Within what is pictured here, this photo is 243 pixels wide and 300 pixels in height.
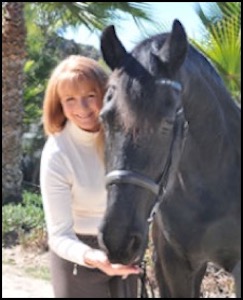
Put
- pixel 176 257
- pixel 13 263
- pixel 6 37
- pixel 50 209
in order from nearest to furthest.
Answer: pixel 50 209 < pixel 176 257 < pixel 13 263 < pixel 6 37

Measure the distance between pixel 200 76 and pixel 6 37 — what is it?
24.0 feet

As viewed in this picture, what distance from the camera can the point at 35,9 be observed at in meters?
9.84

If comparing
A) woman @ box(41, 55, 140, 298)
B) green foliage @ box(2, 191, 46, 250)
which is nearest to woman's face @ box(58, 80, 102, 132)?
woman @ box(41, 55, 140, 298)

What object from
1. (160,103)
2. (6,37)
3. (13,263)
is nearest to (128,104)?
(160,103)

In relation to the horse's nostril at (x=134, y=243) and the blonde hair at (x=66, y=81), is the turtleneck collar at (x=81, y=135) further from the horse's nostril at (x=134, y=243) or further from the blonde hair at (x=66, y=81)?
the horse's nostril at (x=134, y=243)

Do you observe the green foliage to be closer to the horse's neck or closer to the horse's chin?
the horse's neck

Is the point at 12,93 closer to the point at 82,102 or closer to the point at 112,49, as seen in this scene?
the point at 82,102

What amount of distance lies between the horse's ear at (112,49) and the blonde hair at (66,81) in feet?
0.73

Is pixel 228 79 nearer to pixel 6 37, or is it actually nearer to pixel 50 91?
pixel 50 91

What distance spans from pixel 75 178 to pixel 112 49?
0.56 m

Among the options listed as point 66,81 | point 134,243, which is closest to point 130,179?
point 134,243

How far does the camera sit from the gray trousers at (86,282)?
2736mm

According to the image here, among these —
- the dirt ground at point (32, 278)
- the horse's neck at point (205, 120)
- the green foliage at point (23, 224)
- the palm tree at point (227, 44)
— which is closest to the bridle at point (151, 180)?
the horse's neck at point (205, 120)

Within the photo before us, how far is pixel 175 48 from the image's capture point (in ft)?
7.61
